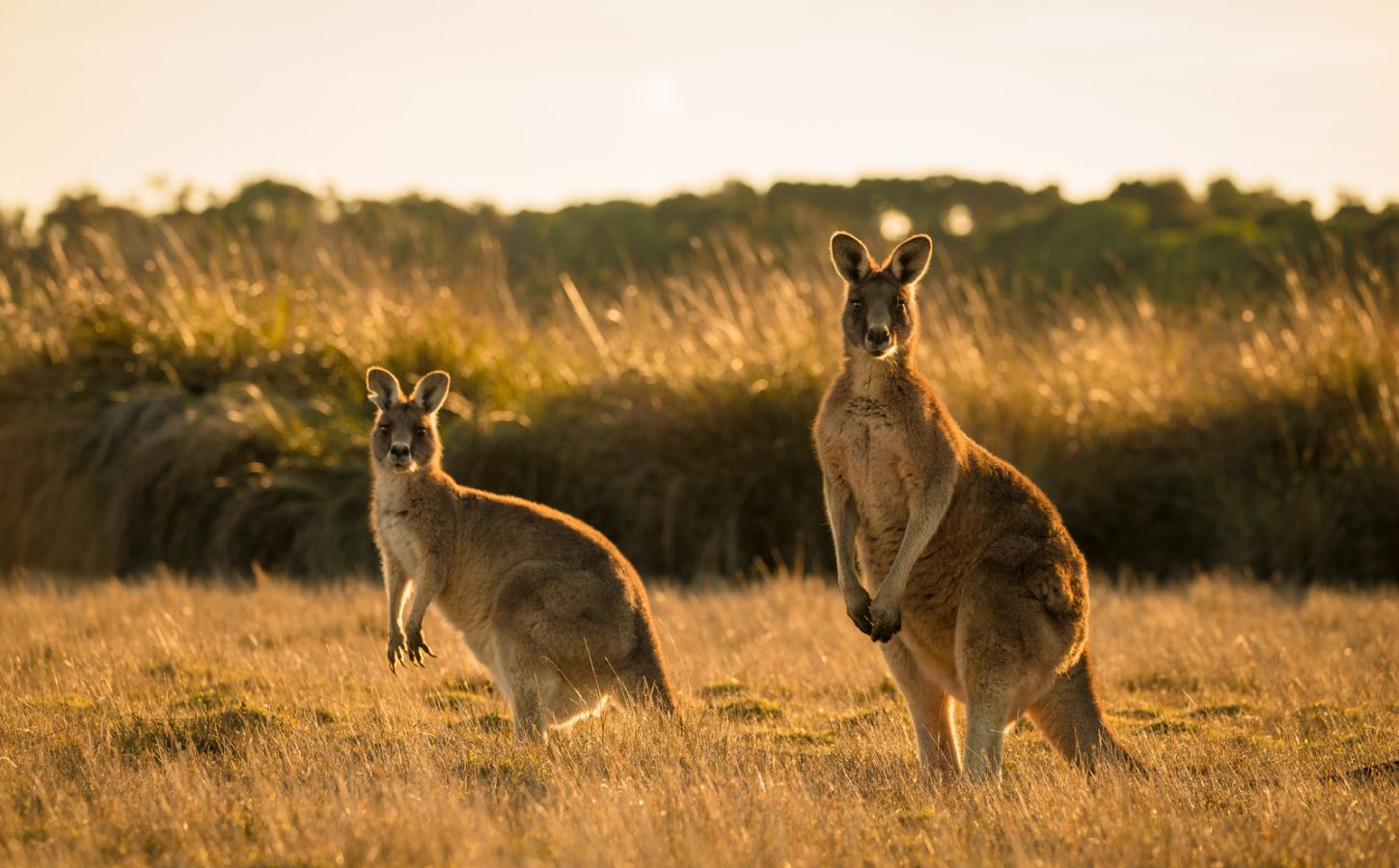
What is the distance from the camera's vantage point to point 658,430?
9.59 meters

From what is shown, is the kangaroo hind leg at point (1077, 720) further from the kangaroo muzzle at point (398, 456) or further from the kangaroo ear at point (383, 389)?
the kangaroo ear at point (383, 389)

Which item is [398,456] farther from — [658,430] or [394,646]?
[658,430]

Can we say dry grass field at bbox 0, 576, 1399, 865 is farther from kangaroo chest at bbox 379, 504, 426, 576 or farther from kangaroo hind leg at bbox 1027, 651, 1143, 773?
kangaroo chest at bbox 379, 504, 426, 576

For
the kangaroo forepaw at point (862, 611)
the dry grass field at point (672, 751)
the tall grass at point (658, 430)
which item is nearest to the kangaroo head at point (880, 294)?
the kangaroo forepaw at point (862, 611)

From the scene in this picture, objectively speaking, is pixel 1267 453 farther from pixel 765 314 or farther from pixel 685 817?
pixel 685 817

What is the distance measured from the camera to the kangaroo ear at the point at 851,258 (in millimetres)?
5105

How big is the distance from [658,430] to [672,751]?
16.4 ft

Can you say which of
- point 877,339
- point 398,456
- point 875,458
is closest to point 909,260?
point 877,339

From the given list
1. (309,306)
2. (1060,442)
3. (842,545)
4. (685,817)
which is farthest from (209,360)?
(685,817)

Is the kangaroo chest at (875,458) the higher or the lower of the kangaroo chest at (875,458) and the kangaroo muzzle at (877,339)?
the lower

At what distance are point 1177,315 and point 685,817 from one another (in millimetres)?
9723

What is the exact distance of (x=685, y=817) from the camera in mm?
3920

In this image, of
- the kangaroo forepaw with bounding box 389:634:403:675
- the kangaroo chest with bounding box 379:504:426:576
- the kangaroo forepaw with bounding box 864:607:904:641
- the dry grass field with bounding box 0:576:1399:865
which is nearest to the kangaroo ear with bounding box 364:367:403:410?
the kangaroo chest with bounding box 379:504:426:576

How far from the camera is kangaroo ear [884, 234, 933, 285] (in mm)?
5090
